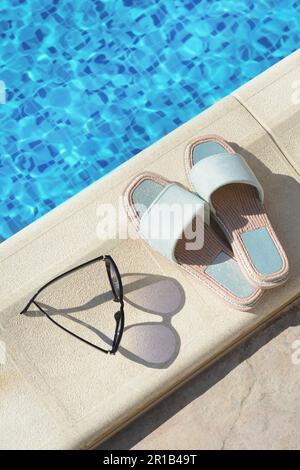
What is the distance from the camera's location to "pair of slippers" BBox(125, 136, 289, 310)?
13.4ft

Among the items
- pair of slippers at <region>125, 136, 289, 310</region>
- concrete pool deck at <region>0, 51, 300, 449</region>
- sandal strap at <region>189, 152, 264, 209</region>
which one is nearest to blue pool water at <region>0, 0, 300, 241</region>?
concrete pool deck at <region>0, 51, 300, 449</region>

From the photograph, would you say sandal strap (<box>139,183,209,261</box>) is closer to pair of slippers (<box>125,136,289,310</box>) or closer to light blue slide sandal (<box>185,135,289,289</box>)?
pair of slippers (<box>125,136,289,310</box>)

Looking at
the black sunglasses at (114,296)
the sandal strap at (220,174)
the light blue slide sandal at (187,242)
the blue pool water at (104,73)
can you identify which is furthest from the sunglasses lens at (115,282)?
the blue pool water at (104,73)

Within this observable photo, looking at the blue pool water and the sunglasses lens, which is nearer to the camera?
the sunglasses lens

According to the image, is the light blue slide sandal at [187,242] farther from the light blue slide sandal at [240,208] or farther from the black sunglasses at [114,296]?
the black sunglasses at [114,296]

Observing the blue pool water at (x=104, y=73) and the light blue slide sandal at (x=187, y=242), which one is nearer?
the light blue slide sandal at (x=187, y=242)

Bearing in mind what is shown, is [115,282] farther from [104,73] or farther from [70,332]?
[104,73]

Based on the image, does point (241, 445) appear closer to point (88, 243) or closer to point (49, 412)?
point (49, 412)

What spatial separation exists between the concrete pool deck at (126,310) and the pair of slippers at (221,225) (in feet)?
0.36

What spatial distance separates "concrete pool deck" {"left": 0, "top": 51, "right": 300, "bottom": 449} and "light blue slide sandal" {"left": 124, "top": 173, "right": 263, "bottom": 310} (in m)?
0.09

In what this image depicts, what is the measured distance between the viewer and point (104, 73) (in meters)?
5.48

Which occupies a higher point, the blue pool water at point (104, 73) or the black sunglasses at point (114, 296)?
the blue pool water at point (104, 73)

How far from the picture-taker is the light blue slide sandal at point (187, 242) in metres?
4.06
